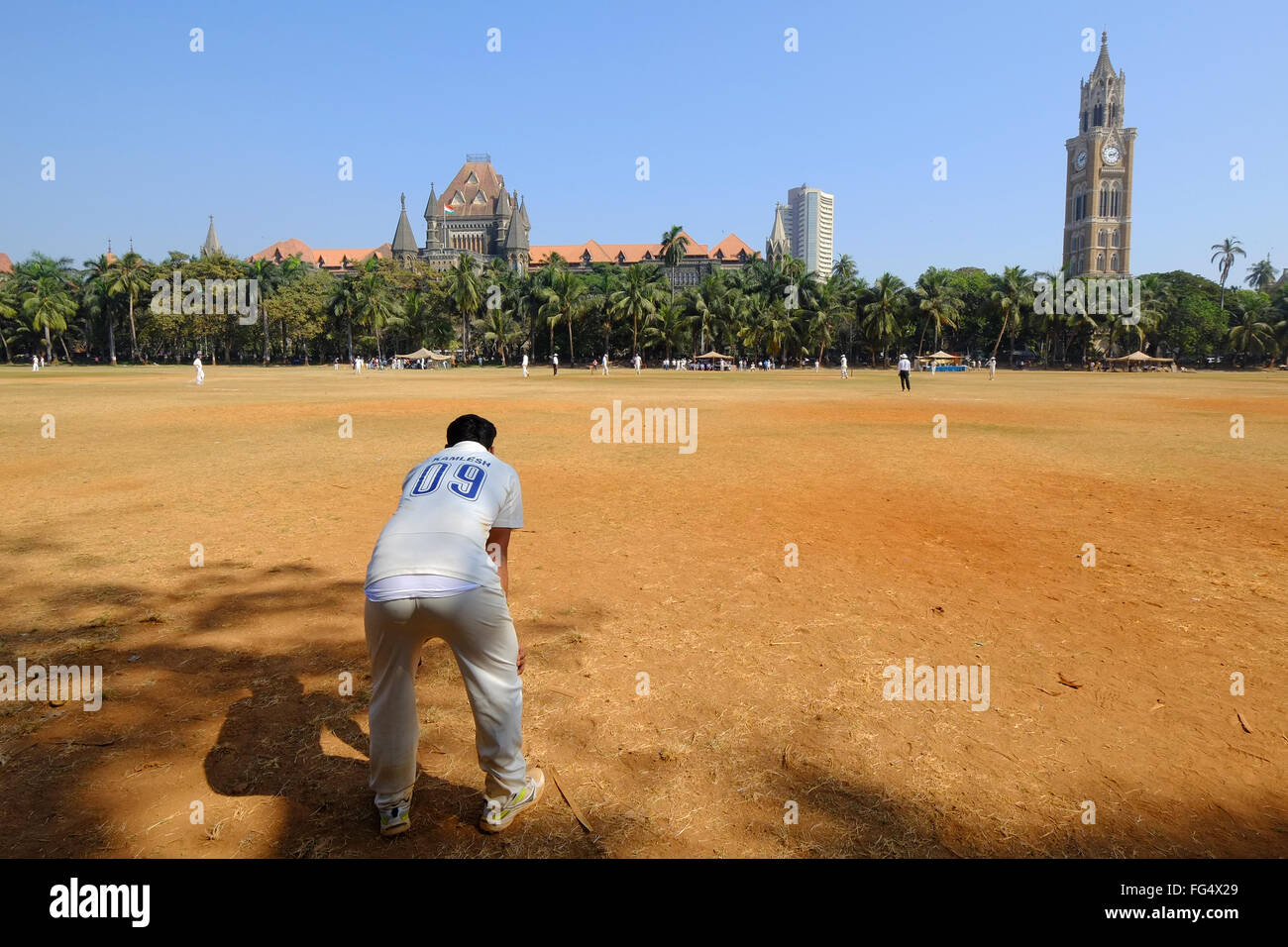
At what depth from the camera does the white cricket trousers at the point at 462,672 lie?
10.8 feet

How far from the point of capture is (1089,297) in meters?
86.1

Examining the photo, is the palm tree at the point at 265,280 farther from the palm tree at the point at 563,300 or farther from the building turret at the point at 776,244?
the building turret at the point at 776,244

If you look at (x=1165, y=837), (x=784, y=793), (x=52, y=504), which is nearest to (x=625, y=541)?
(x=784, y=793)

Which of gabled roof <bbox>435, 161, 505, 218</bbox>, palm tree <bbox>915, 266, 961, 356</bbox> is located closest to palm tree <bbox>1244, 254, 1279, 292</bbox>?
palm tree <bbox>915, 266, 961, 356</bbox>

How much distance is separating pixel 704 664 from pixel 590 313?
272 ft

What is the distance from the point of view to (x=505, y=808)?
361 centimetres

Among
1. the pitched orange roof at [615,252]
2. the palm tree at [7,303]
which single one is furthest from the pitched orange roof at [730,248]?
the palm tree at [7,303]

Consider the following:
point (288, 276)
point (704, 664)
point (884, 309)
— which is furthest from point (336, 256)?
point (704, 664)

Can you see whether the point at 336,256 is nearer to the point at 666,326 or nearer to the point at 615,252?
the point at 615,252

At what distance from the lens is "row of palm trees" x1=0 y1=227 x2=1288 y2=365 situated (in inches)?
3275

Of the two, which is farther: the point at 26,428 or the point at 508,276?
the point at 508,276

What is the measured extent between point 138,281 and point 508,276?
40.9 meters
